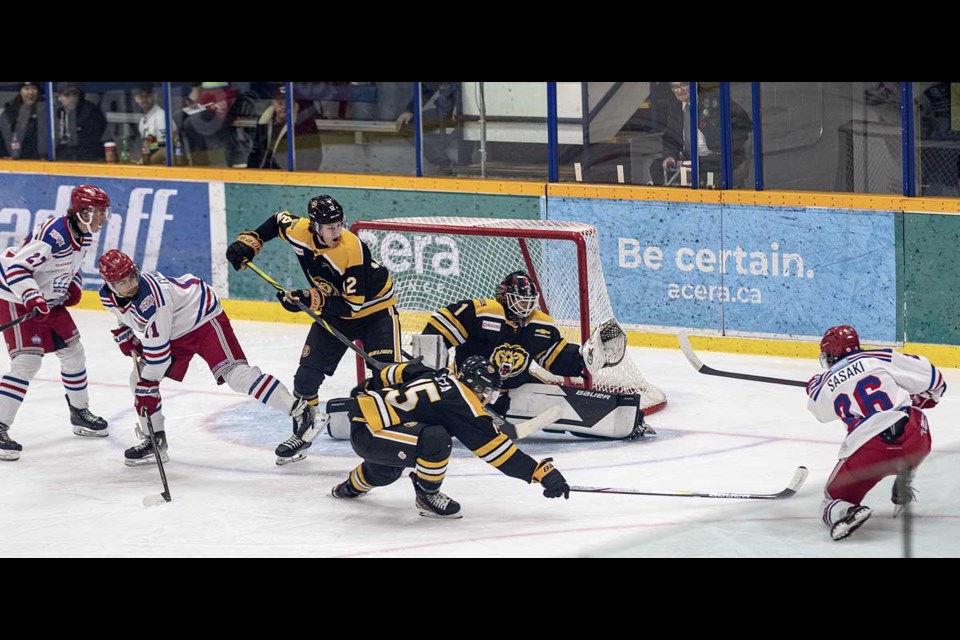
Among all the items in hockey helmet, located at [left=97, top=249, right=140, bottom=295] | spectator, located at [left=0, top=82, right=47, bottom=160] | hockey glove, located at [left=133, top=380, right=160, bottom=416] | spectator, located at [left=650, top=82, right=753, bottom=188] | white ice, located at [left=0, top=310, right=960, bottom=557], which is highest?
spectator, located at [left=0, top=82, right=47, bottom=160]

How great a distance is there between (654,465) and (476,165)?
3.04m

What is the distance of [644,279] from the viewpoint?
8.44 metres

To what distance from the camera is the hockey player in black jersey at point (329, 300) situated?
6539 mm

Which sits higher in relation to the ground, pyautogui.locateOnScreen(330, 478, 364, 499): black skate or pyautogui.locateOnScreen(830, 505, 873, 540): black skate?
pyautogui.locateOnScreen(830, 505, 873, 540): black skate

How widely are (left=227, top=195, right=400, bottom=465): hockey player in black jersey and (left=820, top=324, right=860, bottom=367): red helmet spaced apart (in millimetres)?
1976

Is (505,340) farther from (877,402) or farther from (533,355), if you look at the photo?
(877,402)

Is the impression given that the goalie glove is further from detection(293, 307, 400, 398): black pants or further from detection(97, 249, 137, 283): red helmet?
detection(97, 249, 137, 283): red helmet

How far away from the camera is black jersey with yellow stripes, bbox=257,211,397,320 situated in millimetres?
6543

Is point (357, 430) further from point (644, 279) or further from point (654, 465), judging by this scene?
point (644, 279)

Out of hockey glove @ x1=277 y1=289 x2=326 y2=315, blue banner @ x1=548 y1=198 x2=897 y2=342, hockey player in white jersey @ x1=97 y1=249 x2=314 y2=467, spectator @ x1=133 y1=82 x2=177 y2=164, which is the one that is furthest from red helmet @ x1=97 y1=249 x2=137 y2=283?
spectator @ x1=133 y1=82 x2=177 y2=164

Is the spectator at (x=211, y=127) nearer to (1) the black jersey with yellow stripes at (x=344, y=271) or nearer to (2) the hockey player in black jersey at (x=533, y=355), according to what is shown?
(1) the black jersey with yellow stripes at (x=344, y=271)

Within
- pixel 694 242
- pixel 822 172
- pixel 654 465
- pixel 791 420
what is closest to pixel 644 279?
pixel 694 242

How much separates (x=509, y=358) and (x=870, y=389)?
1.92 metres

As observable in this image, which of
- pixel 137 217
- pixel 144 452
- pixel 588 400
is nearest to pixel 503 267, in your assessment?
pixel 588 400
